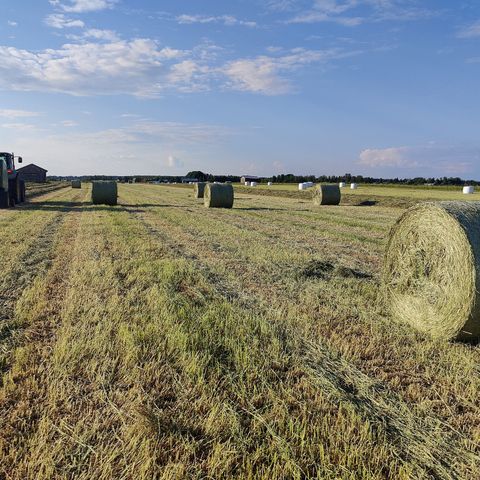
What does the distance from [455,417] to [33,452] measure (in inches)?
122

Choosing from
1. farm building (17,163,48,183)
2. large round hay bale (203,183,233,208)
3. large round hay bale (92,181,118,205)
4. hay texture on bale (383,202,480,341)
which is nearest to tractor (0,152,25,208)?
large round hay bale (92,181,118,205)

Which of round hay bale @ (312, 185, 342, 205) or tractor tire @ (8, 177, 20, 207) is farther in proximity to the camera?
round hay bale @ (312, 185, 342, 205)

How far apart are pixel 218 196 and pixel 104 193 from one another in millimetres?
6275

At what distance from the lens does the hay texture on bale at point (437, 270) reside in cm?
513

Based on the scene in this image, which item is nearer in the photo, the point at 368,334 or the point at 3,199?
the point at 368,334

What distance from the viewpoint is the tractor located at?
21812 millimetres

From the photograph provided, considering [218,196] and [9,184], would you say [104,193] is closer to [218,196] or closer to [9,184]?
[9,184]

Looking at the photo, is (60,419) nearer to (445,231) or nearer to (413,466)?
(413,466)

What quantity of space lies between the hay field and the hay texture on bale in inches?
10.2

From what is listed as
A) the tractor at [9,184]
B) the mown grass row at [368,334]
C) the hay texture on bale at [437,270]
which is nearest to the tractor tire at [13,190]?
the tractor at [9,184]

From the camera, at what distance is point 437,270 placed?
229 inches

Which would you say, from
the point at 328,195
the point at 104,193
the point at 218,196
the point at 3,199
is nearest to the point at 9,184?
the point at 3,199

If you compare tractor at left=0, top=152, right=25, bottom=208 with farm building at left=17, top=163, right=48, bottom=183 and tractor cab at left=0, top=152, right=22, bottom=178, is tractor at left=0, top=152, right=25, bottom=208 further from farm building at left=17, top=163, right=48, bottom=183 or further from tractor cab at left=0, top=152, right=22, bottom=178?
farm building at left=17, top=163, right=48, bottom=183

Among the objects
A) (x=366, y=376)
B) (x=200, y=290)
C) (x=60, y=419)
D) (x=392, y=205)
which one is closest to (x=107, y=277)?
(x=200, y=290)
